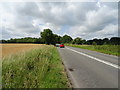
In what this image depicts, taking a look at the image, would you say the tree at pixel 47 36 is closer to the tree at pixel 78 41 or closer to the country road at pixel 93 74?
the tree at pixel 78 41

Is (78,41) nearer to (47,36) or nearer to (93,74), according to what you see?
(47,36)

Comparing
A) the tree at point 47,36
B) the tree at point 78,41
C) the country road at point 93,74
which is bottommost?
the country road at point 93,74

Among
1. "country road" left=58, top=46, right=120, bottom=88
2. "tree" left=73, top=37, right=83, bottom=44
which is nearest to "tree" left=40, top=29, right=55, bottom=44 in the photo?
"tree" left=73, top=37, right=83, bottom=44

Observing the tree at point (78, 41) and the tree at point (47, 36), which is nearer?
the tree at point (47, 36)

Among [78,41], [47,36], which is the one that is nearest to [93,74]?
[47,36]

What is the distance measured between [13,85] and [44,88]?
1.20m

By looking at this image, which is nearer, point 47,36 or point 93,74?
point 93,74

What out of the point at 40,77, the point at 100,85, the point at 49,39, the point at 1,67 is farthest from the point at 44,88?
the point at 49,39

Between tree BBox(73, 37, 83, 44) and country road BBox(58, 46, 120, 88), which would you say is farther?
tree BBox(73, 37, 83, 44)

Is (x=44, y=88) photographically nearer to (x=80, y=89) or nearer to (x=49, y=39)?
(x=80, y=89)

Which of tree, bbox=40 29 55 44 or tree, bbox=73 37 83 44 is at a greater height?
tree, bbox=40 29 55 44

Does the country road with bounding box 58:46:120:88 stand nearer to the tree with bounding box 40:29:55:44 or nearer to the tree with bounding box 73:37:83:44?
the tree with bounding box 40:29:55:44

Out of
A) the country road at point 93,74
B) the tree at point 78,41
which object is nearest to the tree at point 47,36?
the tree at point 78,41

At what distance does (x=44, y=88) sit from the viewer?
2.90 metres
